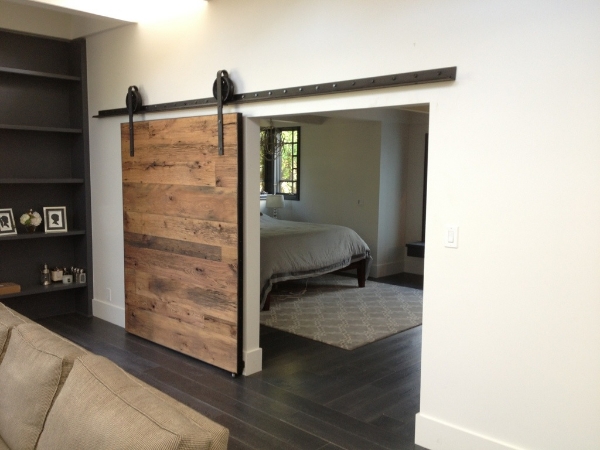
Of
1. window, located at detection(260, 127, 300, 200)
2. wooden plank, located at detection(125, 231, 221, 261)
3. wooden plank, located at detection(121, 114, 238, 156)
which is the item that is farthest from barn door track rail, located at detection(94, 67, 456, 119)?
window, located at detection(260, 127, 300, 200)

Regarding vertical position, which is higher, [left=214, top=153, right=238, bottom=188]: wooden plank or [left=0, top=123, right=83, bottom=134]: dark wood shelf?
[left=0, top=123, right=83, bottom=134]: dark wood shelf

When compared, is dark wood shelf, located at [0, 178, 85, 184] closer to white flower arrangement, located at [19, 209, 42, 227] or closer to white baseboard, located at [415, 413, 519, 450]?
white flower arrangement, located at [19, 209, 42, 227]

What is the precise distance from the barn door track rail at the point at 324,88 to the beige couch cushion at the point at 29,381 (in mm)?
1974

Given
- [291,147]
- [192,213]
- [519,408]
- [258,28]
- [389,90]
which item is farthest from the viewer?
[291,147]

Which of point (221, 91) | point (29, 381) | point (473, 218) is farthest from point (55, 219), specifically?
point (473, 218)

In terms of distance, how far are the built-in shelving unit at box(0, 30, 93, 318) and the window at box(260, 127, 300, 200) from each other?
3982 millimetres

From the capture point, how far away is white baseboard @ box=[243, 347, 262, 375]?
13.0 feet

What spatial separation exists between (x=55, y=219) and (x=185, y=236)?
1798mm

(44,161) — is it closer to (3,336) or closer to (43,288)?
(43,288)

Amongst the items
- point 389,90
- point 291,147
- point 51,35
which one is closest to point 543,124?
point 389,90

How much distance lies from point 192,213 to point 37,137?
2.13 m

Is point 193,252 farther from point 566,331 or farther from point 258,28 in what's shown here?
point 566,331

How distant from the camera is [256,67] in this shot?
369 cm

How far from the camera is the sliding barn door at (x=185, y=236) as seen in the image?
3867 millimetres
